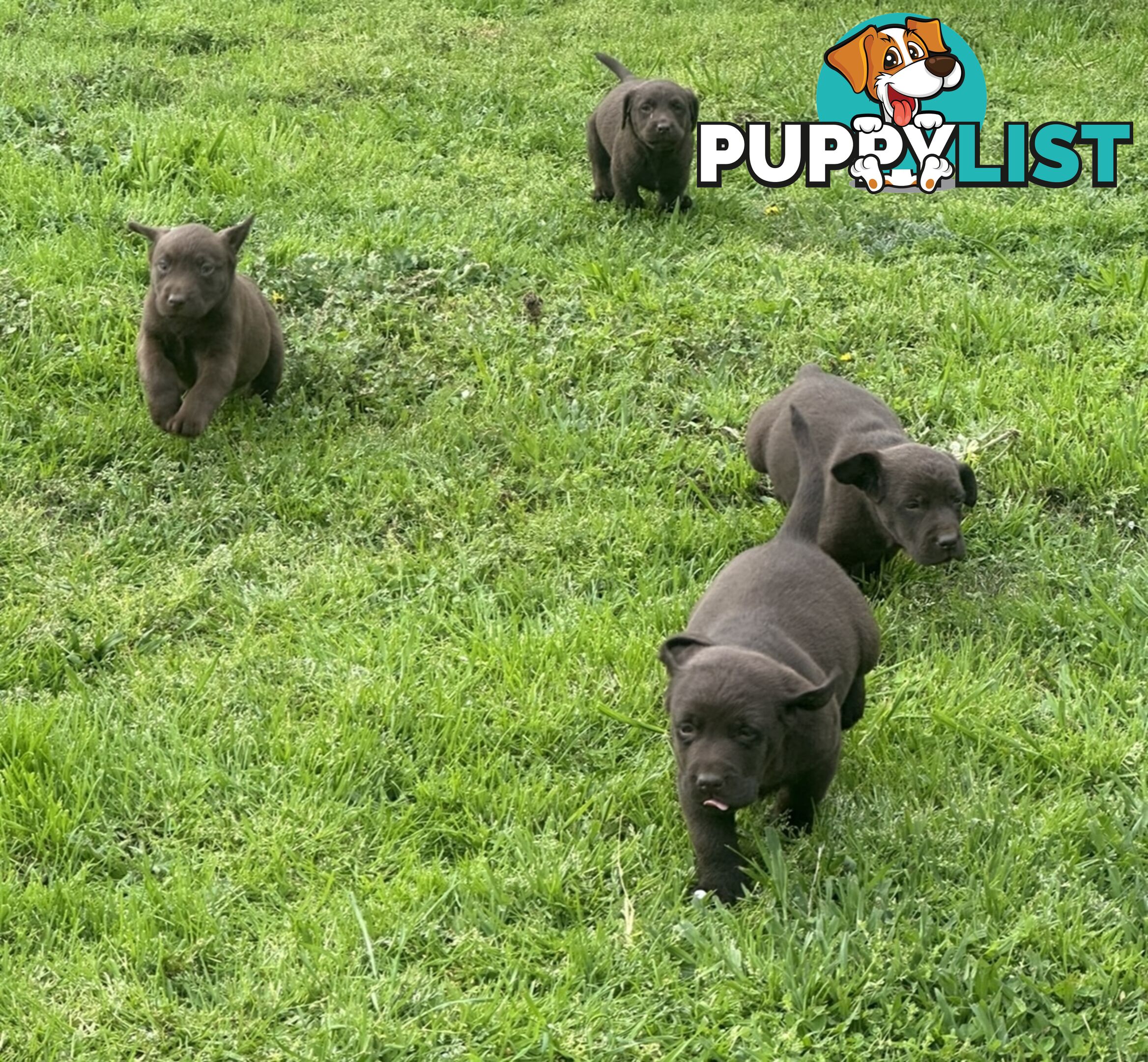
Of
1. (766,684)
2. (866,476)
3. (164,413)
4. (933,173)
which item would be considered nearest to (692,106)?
(933,173)

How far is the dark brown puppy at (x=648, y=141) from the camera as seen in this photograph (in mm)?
8367

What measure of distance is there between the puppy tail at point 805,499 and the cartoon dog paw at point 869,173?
4.64 m

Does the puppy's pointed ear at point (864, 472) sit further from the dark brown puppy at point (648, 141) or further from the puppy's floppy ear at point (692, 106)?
the puppy's floppy ear at point (692, 106)

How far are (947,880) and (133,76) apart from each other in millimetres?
8076

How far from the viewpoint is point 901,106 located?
10.1 m

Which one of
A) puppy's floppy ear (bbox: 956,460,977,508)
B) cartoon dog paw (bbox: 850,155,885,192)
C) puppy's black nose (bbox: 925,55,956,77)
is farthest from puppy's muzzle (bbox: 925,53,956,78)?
puppy's floppy ear (bbox: 956,460,977,508)

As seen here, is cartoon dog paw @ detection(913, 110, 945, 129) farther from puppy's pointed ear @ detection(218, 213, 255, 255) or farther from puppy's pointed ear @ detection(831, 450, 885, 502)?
puppy's pointed ear @ detection(831, 450, 885, 502)

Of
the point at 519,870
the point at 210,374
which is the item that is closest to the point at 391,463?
the point at 210,374

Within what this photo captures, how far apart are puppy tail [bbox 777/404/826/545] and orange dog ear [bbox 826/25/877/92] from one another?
6.14 m

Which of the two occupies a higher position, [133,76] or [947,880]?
[133,76]

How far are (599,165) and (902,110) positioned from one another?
2.34 metres

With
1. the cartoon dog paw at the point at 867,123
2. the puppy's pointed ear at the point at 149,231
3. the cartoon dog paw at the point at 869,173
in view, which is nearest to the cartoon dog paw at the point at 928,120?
the cartoon dog paw at the point at 867,123

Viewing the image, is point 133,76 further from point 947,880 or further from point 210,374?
point 947,880

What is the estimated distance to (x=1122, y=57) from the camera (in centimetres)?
1092
